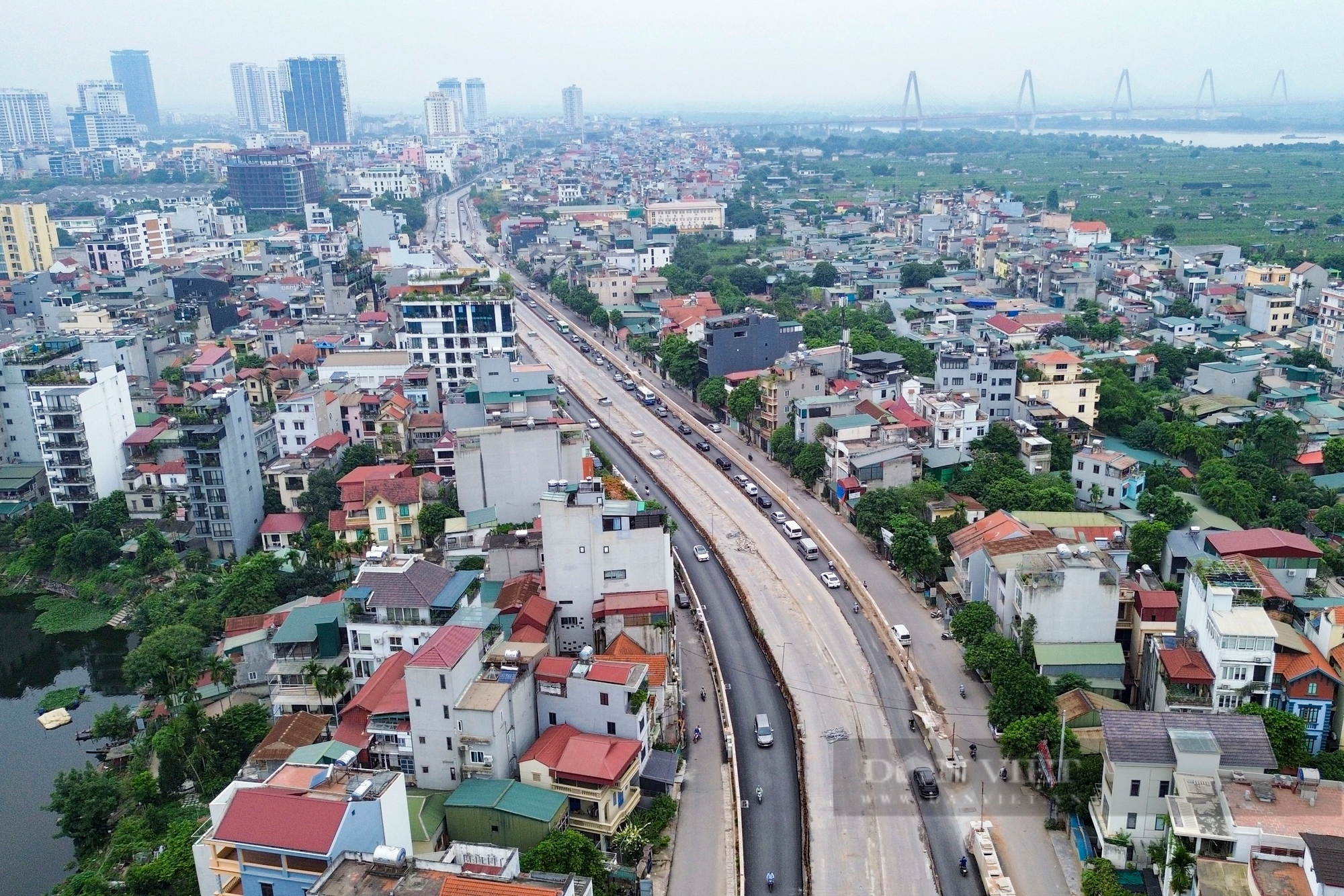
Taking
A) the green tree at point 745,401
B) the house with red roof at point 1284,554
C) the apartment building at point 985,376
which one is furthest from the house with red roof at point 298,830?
the apartment building at point 985,376

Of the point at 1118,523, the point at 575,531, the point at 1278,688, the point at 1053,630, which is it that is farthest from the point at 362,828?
the point at 1118,523

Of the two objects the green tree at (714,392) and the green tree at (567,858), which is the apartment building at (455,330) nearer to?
the green tree at (714,392)

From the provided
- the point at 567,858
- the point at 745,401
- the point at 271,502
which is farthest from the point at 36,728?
the point at 745,401

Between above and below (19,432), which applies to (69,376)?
above

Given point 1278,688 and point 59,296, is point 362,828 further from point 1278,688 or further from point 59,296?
point 59,296

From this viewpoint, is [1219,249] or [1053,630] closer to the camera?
[1053,630]

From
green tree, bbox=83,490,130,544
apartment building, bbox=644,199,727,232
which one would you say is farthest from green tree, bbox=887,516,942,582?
apartment building, bbox=644,199,727,232
